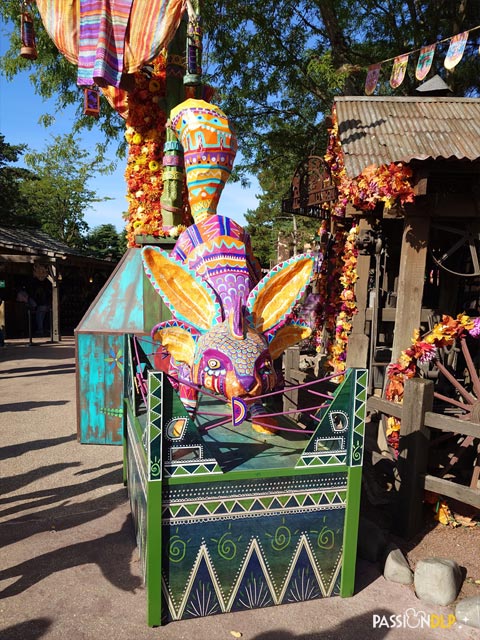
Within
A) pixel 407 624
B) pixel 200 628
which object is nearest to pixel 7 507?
pixel 200 628

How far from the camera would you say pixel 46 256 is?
48.5 feet

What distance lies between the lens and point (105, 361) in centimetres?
561

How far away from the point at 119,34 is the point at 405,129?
3868 mm

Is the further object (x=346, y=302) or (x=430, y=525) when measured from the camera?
(x=346, y=302)

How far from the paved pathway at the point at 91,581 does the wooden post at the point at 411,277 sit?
2.68m

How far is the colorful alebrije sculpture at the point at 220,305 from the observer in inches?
124

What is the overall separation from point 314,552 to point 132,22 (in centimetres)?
646

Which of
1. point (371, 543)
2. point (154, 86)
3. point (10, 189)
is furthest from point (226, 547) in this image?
point (10, 189)

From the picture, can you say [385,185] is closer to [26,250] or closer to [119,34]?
[119,34]

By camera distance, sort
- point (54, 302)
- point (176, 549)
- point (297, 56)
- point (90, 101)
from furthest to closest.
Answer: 1. point (54, 302)
2. point (297, 56)
3. point (90, 101)
4. point (176, 549)

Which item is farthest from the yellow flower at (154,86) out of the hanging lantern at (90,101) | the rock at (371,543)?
the rock at (371,543)

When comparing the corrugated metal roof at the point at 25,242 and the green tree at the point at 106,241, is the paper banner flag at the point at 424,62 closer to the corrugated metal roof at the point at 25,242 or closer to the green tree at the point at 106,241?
the corrugated metal roof at the point at 25,242

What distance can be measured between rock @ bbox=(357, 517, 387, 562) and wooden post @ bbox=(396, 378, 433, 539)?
0.30 meters

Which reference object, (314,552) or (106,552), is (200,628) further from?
(106,552)
